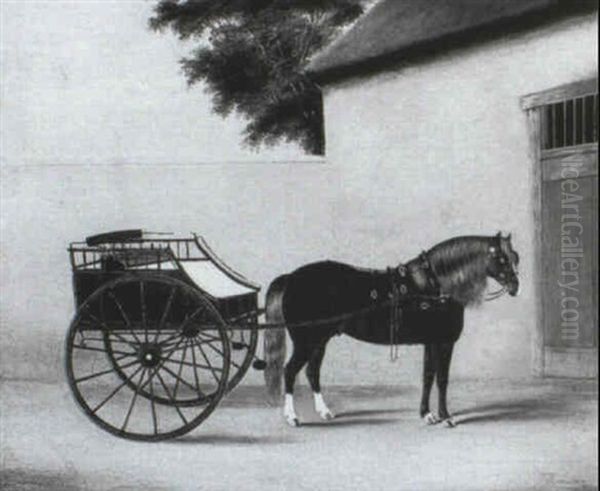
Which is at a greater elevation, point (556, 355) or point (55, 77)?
point (55, 77)

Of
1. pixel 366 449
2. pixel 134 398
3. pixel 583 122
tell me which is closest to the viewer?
pixel 583 122

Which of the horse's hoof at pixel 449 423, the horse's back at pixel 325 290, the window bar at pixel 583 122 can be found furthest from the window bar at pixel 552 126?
the horse's hoof at pixel 449 423

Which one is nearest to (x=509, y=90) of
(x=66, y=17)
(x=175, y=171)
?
(x=175, y=171)

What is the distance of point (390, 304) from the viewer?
400cm

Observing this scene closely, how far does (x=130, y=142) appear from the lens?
166 inches

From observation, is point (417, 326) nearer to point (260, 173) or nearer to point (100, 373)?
point (260, 173)

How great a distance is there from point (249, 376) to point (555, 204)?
53.3 inches

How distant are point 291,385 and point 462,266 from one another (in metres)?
0.80

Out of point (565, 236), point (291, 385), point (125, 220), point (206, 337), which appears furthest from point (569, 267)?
point (125, 220)

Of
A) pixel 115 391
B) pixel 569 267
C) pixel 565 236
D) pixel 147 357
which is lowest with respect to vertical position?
pixel 115 391

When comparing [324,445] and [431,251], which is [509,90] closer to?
[431,251]

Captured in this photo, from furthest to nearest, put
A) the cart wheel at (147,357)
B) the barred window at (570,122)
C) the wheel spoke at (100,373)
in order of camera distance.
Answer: the wheel spoke at (100,373) → the cart wheel at (147,357) → the barred window at (570,122)

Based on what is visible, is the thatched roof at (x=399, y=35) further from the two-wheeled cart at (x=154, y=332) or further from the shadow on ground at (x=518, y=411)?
the shadow on ground at (x=518, y=411)

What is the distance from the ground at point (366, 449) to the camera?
3.90 m
